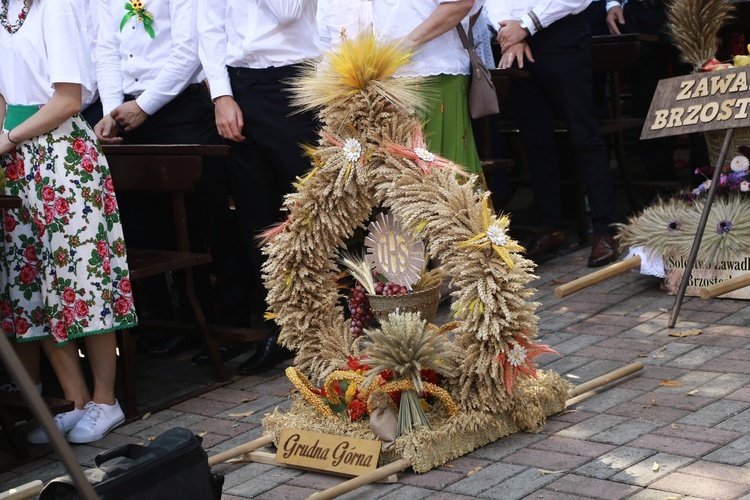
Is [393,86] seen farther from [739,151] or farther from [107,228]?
[739,151]

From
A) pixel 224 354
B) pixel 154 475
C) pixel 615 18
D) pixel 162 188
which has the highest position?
pixel 615 18

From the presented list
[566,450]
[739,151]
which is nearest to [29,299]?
[566,450]

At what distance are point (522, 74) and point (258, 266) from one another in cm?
196

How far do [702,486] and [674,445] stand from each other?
1.22 ft

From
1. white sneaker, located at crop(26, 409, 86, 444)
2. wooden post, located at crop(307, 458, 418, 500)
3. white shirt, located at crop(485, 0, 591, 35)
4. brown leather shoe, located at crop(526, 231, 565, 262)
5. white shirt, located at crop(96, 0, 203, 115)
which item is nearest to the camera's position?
wooden post, located at crop(307, 458, 418, 500)

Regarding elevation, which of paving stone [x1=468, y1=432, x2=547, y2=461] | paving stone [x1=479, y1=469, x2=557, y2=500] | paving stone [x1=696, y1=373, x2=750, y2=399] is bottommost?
paving stone [x1=696, y1=373, x2=750, y2=399]

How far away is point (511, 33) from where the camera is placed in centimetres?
635

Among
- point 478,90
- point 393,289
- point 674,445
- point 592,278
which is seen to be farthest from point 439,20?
point 674,445

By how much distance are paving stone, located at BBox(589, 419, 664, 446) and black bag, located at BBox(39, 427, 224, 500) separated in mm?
1409

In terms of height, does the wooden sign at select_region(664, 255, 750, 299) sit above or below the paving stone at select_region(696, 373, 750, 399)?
above

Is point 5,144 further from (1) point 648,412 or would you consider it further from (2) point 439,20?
(1) point 648,412

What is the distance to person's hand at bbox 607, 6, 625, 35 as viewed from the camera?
758cm

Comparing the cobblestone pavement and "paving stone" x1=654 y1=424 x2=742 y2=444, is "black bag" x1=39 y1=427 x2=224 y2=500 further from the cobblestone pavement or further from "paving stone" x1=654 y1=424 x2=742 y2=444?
"paving stone" x1=654 y1=424 x2=742 y2=444

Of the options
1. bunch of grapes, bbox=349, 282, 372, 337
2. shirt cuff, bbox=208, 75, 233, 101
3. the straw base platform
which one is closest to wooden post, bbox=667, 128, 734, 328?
the straw base platform
